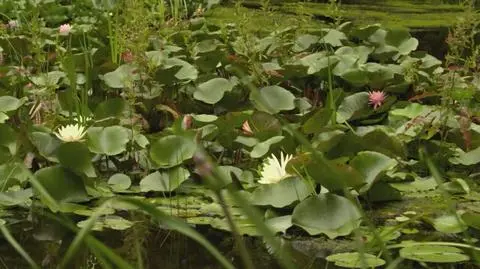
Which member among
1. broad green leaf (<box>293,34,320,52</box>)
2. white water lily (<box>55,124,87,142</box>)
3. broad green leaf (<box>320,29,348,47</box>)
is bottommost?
broad green leaf (<box>293,34,320,52</box>)

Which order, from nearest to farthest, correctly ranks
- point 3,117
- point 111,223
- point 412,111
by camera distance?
point 111,223 → point 3,117 → point 412,111

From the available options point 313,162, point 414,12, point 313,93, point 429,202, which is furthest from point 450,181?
point 414,12

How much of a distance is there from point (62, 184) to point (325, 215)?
564 mm

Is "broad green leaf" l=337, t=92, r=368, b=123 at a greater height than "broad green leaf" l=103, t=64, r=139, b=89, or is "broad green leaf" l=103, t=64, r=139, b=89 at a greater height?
"broad green leaf" l=103, t=64, r=139, b=89

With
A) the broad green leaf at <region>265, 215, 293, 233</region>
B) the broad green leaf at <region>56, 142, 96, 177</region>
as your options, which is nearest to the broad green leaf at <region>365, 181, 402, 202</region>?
the broad green leaf at <region>265, 215, 293, 233</region>

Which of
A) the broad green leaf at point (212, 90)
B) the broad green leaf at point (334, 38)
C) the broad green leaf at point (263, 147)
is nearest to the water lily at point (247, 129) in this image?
the broad green leaf at point (263, 147)

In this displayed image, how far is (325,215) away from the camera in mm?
1634

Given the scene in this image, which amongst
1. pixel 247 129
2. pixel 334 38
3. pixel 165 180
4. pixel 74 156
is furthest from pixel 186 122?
pixel 334 38

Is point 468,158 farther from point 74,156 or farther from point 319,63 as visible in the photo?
point 74,156

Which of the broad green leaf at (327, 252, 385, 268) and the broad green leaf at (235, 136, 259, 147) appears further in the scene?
the broad green leaf at (235, 136, 259, 147)

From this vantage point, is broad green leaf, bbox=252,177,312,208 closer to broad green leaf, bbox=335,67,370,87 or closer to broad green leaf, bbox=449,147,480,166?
broad green leaf, bbox=449,147,480,166

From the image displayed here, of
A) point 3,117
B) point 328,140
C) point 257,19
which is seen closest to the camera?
point 328,140

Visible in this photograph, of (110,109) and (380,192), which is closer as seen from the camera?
(380,192)

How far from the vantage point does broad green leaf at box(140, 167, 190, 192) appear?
74.7 inches
